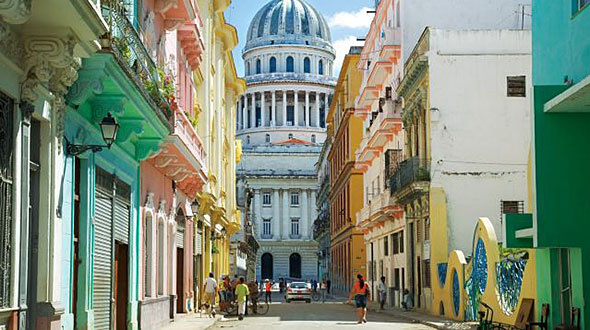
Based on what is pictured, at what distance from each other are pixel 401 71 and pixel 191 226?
39.4ft

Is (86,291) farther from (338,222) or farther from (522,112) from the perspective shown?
(338,222)

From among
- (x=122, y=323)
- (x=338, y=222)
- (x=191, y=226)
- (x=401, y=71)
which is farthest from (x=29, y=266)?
(x=338, y=222)

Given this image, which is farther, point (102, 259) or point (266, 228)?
point (266, 228)

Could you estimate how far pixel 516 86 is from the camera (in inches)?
1252

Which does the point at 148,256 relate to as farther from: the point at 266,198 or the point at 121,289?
the point at 266,198

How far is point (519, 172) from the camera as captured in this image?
3234 centimetres

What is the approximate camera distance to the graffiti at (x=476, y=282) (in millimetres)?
25062

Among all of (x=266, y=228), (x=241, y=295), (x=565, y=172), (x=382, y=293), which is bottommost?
(x=382, y=293)

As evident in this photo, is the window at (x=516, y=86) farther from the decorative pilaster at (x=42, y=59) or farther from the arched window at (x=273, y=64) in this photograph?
the arched window at (x=273, y=64)

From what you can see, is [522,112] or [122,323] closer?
[122,323]

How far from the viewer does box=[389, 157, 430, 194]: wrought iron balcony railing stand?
33.2 m

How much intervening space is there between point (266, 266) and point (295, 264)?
383 centimetres

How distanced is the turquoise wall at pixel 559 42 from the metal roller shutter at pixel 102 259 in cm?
751

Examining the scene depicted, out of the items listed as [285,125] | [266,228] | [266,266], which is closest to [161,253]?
[266,228]
